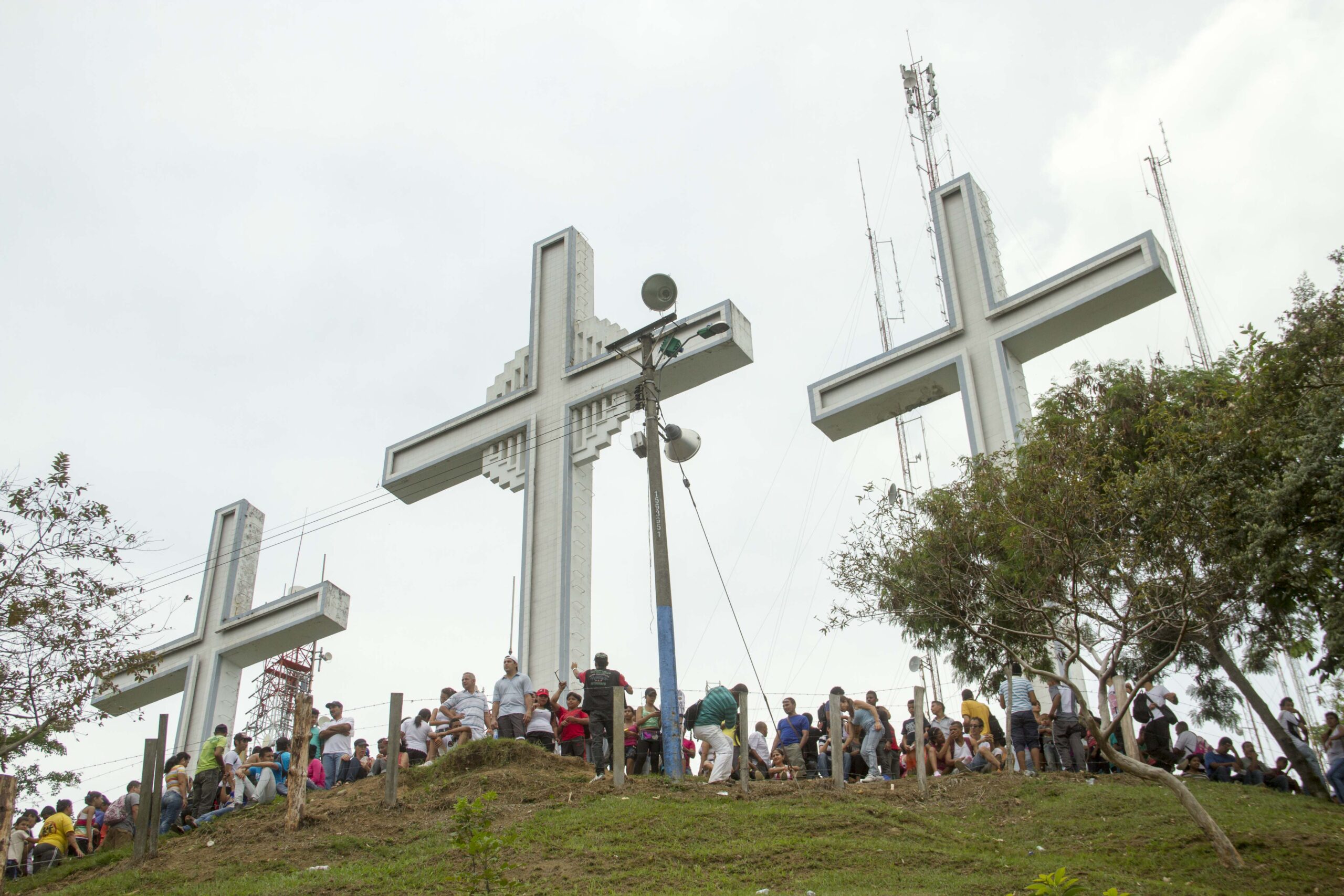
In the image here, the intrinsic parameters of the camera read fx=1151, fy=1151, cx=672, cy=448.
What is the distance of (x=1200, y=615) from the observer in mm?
12914

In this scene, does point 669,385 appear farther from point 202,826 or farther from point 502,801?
point 202,826

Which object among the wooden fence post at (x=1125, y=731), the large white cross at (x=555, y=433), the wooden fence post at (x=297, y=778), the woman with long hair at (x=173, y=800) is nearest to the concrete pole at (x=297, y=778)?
the wooden fence post at (x=297, y=778)

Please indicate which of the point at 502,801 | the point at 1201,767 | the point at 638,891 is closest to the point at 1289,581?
the point at 1201,767

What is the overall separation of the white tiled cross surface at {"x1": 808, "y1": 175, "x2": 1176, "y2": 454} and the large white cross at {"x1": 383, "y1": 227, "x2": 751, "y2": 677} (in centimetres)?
233

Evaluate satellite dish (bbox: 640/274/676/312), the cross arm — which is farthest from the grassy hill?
the cross arm

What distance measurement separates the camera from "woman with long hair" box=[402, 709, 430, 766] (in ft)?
53.6

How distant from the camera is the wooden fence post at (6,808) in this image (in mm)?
11930

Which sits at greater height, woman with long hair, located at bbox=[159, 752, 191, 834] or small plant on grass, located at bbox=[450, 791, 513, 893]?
woman with long hair, located at bbox=[159, 752, 191, 834]

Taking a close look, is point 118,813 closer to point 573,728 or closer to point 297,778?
point 297,778

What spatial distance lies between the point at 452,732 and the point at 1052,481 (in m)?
8.89

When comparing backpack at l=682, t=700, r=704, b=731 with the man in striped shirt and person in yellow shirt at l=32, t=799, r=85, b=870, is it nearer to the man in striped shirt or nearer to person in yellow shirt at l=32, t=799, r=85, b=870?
the man in striped shirt

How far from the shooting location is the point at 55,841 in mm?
15133

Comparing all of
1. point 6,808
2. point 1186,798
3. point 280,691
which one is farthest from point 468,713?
point 280,691

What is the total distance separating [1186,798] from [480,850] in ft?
22.1
